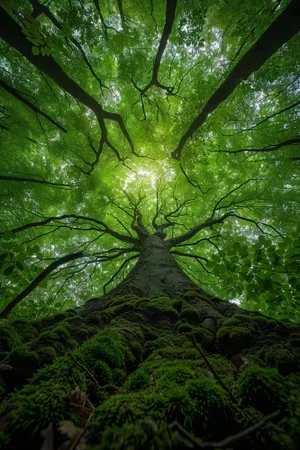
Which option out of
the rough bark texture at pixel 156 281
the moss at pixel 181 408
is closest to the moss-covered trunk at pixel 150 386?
the moss at pixel 181 408

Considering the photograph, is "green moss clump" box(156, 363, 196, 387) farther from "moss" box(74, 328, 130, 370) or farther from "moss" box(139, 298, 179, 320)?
"moss" box(139, 298, 179, 320)

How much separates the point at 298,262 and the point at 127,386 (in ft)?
6.28

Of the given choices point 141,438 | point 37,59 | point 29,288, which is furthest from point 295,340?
point 37,59

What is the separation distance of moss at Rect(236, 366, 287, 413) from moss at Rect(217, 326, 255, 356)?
Answer: 0.65 meters

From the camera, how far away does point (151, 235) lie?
5902mm

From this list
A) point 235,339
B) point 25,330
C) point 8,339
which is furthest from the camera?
point 25,330

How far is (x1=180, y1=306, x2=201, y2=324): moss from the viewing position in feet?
6.71

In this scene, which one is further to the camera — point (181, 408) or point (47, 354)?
point (47, 354)

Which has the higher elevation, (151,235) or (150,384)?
(151,235)

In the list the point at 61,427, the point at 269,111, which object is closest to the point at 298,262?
the point at 61,427

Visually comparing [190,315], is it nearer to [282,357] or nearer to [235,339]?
[235,339]

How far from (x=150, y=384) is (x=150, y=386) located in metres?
0.03

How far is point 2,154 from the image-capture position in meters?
5.64

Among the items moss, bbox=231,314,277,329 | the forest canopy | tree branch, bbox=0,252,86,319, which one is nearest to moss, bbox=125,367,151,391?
moss, bbox=231,314,277,329
